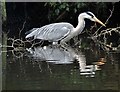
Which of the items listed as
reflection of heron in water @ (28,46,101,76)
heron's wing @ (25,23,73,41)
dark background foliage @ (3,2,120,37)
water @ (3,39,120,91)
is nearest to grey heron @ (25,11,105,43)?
heron's wing @ (25,23,73,41)

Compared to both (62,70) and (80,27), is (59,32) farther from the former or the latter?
(62,70)

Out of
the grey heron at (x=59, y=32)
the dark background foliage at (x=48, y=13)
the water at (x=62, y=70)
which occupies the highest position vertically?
the dark background foliage at (x=48, y=13)

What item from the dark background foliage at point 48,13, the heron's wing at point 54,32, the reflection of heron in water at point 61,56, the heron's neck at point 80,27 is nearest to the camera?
the reflection of heron in water at point 61,56

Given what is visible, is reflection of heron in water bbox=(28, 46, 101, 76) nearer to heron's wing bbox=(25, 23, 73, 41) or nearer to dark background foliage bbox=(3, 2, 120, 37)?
heron's wing bbox=(25, 23, 73, 41)

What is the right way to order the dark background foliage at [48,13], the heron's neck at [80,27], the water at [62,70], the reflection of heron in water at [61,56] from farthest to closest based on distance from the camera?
the dark background foliage at [48,13] < the heron's neck at [80,27] < the reflection of heron in water at [61,56] < the water at [62,70]

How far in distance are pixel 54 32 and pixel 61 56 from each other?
1413 millimetres

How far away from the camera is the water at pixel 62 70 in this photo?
4.64m

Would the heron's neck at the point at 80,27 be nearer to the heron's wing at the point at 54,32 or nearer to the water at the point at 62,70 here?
the heron's wing at the point at 54,32

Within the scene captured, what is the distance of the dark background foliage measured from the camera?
426 inches

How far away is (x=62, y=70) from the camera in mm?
5465

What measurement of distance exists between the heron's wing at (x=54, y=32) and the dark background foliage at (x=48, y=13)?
2.48 m

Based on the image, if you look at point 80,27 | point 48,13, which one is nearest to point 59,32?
point 80,27

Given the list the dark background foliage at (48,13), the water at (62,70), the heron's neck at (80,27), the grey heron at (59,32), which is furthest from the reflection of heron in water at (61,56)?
the dark background foliage at (48,13)

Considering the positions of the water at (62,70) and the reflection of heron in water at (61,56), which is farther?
the reflection of heron in water at (61,56)
